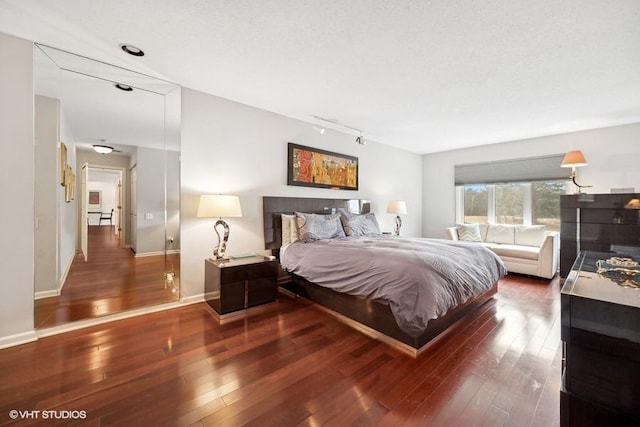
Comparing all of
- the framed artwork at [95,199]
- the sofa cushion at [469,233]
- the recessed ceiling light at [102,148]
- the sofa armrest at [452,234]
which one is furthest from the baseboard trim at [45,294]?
the sofa cushion at [469,233]

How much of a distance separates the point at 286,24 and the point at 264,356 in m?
2.54

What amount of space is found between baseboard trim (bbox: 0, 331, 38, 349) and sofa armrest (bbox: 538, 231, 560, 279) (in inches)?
247

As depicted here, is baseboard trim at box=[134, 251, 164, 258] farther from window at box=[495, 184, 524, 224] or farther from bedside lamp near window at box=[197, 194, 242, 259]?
window at box=[495, 184, 524, 224]

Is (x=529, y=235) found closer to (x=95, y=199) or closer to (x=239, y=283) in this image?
(x=239, y=283)

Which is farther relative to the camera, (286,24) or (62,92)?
(62,92)

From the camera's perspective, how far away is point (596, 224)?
3.97 m

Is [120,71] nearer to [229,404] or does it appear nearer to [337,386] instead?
[229,404]

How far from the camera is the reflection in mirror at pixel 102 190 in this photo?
2.43m

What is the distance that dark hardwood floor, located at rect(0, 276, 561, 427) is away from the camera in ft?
4.88

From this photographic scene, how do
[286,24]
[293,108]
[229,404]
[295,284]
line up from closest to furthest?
[229,404]
[286,24]
[295,284]
[293,108]

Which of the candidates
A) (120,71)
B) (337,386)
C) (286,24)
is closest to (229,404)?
(337,386)

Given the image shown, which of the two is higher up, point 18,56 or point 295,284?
point 18,56

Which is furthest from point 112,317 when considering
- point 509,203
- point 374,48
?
point 509,203

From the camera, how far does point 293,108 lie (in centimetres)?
365
